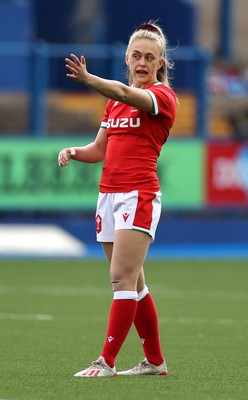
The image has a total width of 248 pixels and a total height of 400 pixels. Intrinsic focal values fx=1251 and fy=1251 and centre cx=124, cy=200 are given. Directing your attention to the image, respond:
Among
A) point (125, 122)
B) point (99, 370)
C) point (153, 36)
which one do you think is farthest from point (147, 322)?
point (153, 36)

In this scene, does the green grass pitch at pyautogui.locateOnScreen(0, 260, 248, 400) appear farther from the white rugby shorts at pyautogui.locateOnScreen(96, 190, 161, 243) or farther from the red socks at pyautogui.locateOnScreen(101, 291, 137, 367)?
the white rugby shorts at pyautogui.locateOnScreen(96, 190, 161, 243)

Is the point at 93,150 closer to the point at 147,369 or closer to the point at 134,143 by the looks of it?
the point at 134,143

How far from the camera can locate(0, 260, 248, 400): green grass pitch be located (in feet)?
25.0

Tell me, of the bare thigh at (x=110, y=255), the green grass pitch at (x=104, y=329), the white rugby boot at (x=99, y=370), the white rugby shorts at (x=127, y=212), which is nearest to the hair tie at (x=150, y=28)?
the white rugby shorts at (x=127, y=212)

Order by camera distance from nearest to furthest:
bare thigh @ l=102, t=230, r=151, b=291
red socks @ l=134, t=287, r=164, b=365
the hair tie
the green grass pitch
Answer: the green grass pitch
bare thigh @ l=102, t=230, r=151, b=291
the hair tie
red socks @ l=134, t=287, r=164, b=365

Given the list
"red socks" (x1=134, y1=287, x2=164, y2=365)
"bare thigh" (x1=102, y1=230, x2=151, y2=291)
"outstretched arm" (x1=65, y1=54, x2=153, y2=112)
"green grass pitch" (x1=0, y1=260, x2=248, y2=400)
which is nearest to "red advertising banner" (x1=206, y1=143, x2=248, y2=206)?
"green grass pitch" (x1=0, y1=260, x2=248, y2=400)

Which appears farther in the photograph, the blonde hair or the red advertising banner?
the red advertising banner

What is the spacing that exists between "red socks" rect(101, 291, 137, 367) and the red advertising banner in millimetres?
13517

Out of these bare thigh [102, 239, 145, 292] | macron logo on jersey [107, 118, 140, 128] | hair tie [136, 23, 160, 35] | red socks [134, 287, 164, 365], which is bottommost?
red socks [134, 287, 164, 365]

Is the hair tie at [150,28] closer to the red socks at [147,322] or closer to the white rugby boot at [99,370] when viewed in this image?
the red socks at [147,322]

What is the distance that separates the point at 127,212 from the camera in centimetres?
790

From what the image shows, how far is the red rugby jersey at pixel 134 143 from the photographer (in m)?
7.91

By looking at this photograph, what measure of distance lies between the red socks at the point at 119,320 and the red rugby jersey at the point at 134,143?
678 millimetres

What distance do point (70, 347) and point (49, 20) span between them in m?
21.3
